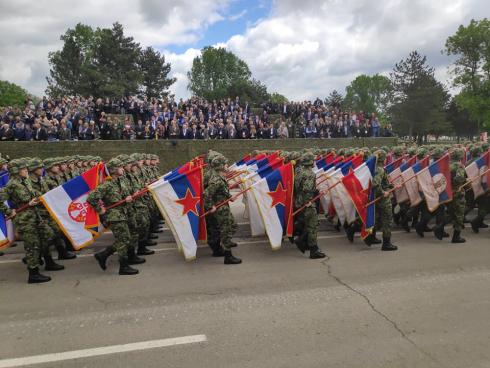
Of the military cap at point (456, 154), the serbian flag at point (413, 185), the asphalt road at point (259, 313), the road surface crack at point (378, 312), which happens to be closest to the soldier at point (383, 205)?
the asphalt road at point (259, 313)

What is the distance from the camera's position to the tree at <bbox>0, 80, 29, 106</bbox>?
6359 cm

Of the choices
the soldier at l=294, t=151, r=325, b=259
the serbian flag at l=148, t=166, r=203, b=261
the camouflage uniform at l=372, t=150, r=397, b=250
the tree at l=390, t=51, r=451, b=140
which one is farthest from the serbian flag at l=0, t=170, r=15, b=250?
the tree at l=390, t=51, r=451, b=140

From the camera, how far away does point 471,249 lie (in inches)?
290

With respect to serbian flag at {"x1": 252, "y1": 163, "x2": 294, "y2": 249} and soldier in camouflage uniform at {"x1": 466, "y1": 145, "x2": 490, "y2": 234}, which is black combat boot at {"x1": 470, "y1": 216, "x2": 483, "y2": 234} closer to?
soldier in camouflage uniform at {"x1": 466, "y1": 145, "x2": 490, "y2": 234}

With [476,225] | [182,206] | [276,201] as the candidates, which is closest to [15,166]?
[182,206]

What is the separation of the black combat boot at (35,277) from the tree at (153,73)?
51.8m

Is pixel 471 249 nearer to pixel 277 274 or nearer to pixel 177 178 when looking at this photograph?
pixel 277 274

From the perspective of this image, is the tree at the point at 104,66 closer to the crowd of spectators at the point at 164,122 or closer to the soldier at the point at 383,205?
the crowd of spectators at the point at 164,122

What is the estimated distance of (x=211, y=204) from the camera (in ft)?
23.1

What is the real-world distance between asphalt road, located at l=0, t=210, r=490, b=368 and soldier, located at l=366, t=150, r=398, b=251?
34 centimetres

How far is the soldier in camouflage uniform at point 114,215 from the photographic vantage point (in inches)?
249

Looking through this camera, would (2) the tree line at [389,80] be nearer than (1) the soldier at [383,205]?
No

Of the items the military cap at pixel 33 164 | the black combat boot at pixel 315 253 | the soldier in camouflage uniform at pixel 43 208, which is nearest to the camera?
the military cap at pixel 33 164

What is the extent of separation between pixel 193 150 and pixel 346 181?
12.8m
